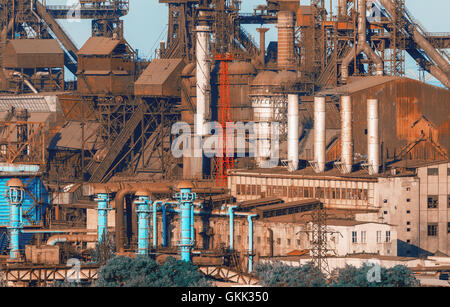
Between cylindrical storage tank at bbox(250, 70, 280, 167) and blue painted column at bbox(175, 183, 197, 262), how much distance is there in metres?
21.9

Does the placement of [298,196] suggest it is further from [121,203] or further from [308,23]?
[308,23]

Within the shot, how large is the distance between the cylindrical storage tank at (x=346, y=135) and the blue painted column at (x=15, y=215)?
2488cm

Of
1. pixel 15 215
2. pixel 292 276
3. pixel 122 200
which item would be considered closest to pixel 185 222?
pixel 15 215

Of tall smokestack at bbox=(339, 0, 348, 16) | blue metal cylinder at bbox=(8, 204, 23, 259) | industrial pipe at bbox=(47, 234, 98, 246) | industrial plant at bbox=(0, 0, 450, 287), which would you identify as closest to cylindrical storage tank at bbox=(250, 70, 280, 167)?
industrial plant at bbox=(0, 0, 450, 287)

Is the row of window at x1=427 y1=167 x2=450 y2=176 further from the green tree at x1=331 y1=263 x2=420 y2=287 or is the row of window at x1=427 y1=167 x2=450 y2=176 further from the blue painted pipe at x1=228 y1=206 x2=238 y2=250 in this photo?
the green tree at x1=331 y1=263 x2=420 y2=287

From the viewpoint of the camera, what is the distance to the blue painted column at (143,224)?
338 ft

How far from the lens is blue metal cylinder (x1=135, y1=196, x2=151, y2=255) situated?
103062mm

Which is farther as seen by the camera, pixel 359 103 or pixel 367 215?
pixel 359 103

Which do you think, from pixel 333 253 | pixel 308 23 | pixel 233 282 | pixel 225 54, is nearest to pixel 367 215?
pixel 333 253

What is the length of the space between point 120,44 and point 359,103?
101 ft

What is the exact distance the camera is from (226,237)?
114 metres

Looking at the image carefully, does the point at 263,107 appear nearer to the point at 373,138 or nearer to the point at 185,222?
the point at 373,138
